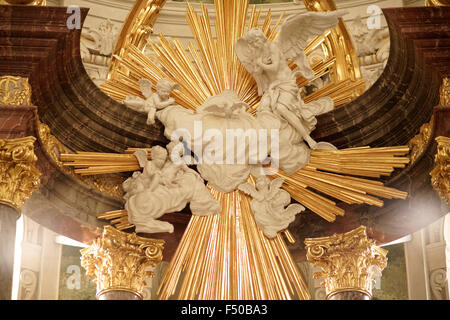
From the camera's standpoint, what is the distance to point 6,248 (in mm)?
9383

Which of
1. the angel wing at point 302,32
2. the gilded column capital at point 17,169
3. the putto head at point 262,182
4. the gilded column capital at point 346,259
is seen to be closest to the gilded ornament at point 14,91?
the gilded column capital at point 17,169

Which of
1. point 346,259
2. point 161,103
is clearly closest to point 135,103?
point 161,103

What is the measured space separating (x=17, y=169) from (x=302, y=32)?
348 cm

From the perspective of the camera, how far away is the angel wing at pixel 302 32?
11.0 m

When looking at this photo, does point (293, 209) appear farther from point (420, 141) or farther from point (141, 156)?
point (141, 156)

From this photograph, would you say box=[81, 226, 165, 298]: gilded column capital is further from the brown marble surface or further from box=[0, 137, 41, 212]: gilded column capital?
the brown marble surface

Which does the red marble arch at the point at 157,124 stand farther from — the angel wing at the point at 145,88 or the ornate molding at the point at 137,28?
the ornate molding at the point at 137,28

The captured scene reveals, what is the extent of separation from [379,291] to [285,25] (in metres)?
4.54

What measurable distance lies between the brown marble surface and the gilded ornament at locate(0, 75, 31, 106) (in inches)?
45.3
